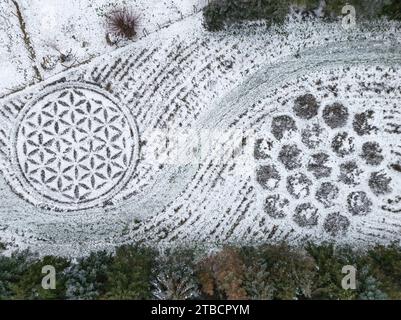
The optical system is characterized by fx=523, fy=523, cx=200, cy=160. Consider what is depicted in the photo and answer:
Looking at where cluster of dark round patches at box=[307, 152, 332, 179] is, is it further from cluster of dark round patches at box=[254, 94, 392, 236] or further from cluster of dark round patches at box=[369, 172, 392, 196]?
cluster of dark round patches at box=[369, 172, 392, 196]

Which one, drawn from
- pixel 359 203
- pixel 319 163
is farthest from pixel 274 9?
pixel 359 203

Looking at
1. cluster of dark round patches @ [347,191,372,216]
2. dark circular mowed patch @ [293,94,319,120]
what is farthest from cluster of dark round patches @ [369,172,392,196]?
dark circular mowed patch @ [293,94,319,120]

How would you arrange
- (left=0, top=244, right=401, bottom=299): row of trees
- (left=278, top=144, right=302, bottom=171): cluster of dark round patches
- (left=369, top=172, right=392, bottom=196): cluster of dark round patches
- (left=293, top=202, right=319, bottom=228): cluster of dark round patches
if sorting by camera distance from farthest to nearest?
(left=278, top=144, right=302, bottom=171): cluster of dark round patches → (left=293, top=202, right=319, bottom=228): cluster of dark round patches → (left=369, top=172, right=392, bottom=196): cluster of dark round patches → (left=0, top=244, right=401, bottom=299): row of trees

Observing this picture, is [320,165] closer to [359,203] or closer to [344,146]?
[344,146]

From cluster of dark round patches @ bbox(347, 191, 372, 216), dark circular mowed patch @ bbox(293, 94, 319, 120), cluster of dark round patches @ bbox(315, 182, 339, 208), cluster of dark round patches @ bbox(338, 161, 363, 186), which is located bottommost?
cluster of dark round patches @ bbox(347, 191, 372, 216)

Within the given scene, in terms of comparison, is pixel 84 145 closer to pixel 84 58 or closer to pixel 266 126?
pixel 84 58

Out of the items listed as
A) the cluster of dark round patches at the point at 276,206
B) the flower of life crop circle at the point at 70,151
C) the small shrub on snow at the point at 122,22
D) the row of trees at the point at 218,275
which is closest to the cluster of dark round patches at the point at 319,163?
the cluster of dark round patches at the point at 276,206

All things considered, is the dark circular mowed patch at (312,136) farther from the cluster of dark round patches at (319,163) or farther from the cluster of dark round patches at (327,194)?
the cluster of dark round patches at (327,194)
